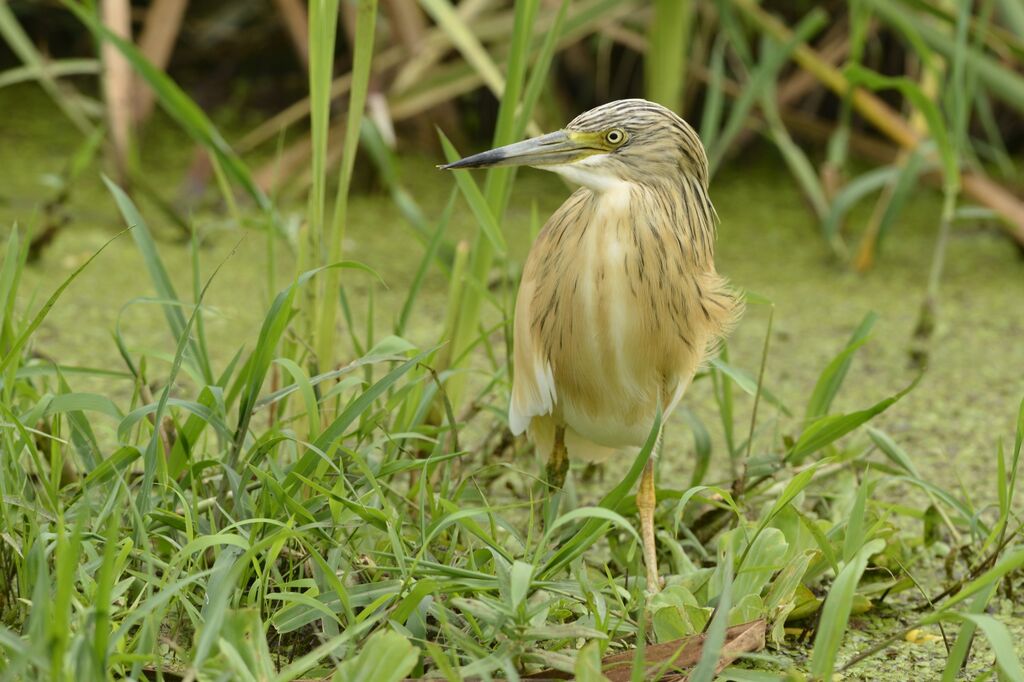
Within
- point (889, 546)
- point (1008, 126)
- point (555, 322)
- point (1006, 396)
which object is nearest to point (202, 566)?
point (555, 322)

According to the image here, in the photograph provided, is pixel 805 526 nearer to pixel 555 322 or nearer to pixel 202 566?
pixel 555 322

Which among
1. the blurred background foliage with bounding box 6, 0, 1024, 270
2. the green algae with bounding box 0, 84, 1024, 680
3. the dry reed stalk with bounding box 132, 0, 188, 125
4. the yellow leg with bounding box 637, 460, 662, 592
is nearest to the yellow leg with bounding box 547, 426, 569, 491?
the yellow leg with bounding box 637, 460, 662, 592

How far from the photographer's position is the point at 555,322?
1836 millimetres

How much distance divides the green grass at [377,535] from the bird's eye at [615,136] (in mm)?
214

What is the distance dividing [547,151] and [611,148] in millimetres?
90

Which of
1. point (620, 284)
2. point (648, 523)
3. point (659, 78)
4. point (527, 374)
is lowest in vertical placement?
point (648, 523)

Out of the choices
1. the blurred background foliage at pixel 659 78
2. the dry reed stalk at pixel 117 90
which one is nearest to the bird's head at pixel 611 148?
the blurred background foliage at pixel 659 78

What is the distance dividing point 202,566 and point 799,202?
7.67 feet

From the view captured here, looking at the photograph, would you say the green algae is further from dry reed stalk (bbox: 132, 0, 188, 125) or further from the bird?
the bird

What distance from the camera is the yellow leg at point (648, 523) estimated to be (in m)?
1.77

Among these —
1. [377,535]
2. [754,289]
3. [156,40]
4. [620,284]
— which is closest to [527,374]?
[620,284]

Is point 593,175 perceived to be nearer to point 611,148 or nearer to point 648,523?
point 611,148

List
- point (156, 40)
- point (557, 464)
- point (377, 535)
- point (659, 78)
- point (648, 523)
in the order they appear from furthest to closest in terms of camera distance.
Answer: point (156, 40), point (659, 78), point (557, 464), point (648, 523), point (377, 535)

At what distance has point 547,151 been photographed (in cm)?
173
